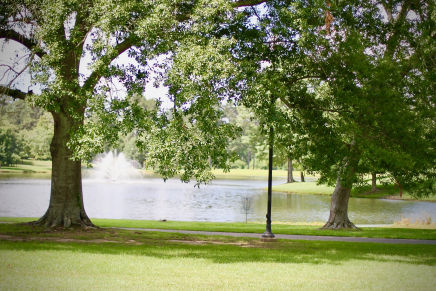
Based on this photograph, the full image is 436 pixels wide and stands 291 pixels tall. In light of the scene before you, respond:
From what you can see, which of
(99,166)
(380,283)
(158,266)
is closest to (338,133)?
(380,283)

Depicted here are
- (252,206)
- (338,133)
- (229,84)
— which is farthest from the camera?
(252,206)

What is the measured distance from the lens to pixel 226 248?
14.7 m

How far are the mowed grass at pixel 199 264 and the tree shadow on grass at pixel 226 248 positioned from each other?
0.08 feet

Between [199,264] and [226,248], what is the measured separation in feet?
10.6

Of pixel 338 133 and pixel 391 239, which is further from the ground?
pixel 338 133

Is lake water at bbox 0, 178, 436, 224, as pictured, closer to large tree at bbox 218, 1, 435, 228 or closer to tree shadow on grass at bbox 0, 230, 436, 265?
tree shadow on grass at bbox 0, 230, 436, 265

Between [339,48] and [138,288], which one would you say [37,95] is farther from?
[339,48]

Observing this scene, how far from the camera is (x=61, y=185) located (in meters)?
17.3

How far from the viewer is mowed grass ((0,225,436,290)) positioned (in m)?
9.38

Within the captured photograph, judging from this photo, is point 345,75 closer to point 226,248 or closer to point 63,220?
point 226,248

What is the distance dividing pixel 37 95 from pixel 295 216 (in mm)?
20430

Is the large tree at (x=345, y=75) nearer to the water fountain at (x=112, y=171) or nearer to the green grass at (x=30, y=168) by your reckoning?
the water fountain at (x=112, y=171)

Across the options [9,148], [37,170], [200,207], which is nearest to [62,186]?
[200,207]

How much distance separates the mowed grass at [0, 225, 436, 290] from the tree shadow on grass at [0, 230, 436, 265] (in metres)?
0.03
